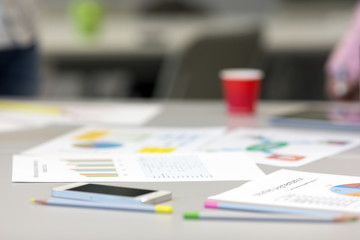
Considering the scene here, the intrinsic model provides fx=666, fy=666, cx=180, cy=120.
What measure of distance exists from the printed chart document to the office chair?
4.35 feet

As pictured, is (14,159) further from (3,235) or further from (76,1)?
(76,1)

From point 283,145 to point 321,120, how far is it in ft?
0.73

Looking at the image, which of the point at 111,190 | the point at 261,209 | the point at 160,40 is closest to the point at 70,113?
the point at 111,190

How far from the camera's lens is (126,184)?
822mm

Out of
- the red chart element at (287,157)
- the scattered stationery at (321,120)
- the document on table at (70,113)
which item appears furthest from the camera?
the document on table at (70,113)

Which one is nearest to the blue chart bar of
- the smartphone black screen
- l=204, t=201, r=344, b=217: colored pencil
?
the smartphone black screen

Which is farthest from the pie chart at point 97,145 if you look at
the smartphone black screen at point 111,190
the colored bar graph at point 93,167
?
the smartphone black screen at point 111,190

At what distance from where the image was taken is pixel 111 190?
0.75 m

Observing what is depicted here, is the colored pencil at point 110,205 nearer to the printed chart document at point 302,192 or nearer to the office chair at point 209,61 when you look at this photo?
the printed chart document at point 302,192

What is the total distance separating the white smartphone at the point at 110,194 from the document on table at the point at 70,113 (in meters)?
0.57

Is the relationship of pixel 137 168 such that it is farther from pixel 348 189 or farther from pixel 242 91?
pixel 242 91

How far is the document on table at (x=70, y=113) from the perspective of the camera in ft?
4.51

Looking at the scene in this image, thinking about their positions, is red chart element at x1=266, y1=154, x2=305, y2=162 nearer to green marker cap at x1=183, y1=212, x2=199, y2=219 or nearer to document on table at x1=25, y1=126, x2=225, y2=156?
document on table at x1=25, y1=126, x2=225, y2=156

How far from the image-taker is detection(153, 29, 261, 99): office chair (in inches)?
86.4
